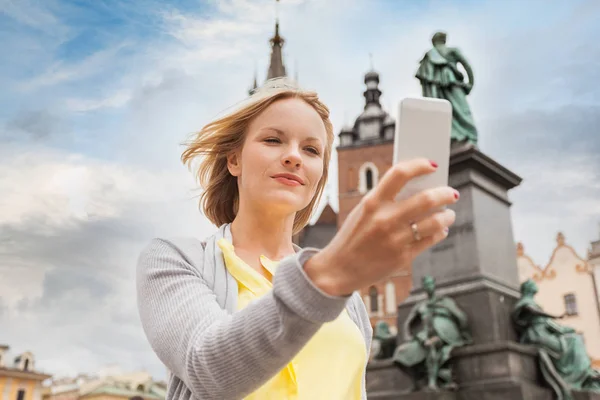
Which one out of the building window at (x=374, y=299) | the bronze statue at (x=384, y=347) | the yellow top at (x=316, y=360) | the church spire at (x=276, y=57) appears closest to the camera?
the yellow top at (x=316, y=360)

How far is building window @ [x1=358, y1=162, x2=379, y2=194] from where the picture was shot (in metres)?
38.8

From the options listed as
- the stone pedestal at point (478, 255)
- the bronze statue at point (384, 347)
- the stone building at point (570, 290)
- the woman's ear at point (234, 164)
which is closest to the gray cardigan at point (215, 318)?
the woman's ear at point (234, 164)

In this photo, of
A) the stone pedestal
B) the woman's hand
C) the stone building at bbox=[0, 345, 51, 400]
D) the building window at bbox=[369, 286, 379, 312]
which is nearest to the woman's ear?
the woman's hand

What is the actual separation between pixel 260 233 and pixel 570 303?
871 inches

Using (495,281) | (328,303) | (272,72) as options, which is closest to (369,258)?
(328,303)

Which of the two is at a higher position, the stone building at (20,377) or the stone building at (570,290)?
the stone building at (570,290)

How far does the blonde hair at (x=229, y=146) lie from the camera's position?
1.38 m

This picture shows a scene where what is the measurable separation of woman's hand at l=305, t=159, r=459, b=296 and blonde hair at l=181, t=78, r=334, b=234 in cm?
64

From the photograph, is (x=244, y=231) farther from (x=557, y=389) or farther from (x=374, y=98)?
(x=374, y=98)

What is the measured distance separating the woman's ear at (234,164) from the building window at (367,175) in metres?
37.2

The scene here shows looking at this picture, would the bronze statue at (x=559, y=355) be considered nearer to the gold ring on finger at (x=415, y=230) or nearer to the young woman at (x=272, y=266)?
the young woman at (x=272, y=266)

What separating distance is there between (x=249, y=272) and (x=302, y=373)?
0.24 meters

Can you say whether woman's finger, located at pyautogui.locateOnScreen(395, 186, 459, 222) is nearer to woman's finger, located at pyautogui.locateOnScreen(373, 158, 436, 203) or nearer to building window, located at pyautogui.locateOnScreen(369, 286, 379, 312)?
woman's finger, located at pyautogui.locateOnScreen(373, 158, 436, 203)

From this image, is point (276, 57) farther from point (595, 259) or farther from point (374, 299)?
point (595, 259)
